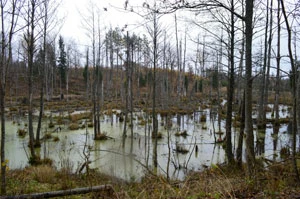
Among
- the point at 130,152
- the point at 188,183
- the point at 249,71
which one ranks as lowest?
the point at 130,152

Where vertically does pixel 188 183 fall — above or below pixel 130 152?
above

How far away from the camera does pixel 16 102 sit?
3055 cm

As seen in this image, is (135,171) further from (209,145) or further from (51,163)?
(209,145)

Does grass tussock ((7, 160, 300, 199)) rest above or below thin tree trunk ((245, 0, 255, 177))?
below

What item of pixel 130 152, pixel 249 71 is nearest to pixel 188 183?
pixel 249 71

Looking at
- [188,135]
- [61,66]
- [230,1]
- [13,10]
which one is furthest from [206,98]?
[13,10]

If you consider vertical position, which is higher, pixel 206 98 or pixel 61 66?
pixel 61 66

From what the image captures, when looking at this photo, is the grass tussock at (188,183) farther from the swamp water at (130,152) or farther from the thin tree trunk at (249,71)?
the swamp water at (130,152)

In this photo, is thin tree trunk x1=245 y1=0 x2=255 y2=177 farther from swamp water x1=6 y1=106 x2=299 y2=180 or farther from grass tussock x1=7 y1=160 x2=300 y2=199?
swamp water x1=6 y1=106 x2=299 y2=180

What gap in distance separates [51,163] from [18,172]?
148 centimetres

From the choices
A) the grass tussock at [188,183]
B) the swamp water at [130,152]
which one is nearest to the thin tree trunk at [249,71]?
the grass tussock at [188,183]

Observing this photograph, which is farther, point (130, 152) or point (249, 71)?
point (130, 152)

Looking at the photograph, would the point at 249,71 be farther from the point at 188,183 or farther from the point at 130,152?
the point at 130,152

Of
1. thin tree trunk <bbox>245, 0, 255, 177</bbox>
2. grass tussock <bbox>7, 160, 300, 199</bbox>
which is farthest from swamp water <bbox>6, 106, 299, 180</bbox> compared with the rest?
thin tree trunk <bbox>245, 0, 255, 177</bbox>
